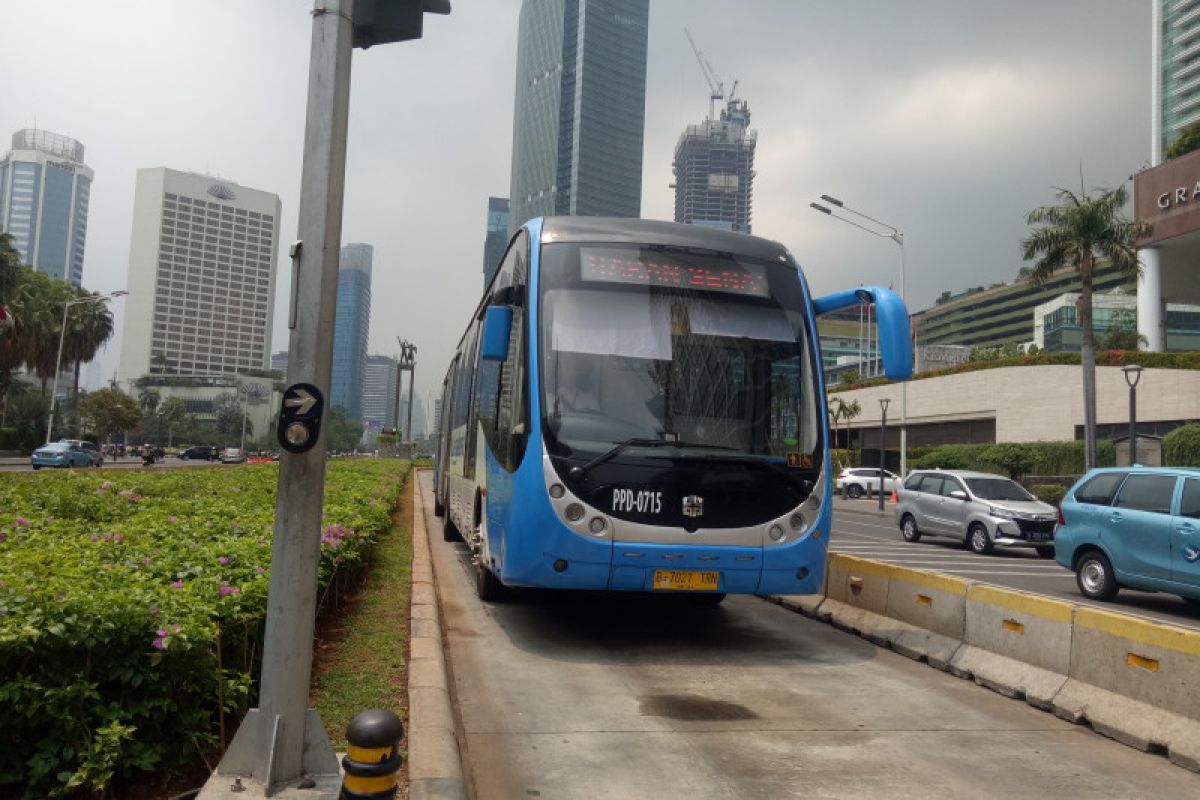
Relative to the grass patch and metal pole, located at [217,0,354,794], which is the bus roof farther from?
metal pole, located at [217,0,354,794]

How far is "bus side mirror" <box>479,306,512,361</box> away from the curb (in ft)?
7.60

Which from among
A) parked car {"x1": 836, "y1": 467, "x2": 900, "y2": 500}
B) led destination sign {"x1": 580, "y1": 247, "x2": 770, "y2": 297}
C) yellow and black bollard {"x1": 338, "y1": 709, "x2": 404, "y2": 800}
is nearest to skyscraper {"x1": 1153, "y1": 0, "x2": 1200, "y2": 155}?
parked car {"x1": 836, "y1": 467, "x2": 900, "y2": 500}

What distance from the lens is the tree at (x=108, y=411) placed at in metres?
70.1

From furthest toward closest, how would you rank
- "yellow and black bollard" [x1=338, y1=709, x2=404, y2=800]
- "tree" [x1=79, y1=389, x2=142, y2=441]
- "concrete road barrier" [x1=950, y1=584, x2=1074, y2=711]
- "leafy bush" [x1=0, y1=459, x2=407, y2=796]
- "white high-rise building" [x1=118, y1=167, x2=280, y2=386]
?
"white high-rise building" [x1=118, y1=167, x2=280, y2=386]
"tree" [x1=79, y1=389, x2=142, y2=441]
"concrete road barrier" [x1=950, y1=584, x2=1074, y2=711]
"leafy bush" [x1=0, y1=459, x2=407, y2=796]
"yellow and black bollard" [x1=338, y1=709, x2=404, y2=800]

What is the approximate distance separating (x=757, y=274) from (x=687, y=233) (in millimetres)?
717

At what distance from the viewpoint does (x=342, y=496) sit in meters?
12.4

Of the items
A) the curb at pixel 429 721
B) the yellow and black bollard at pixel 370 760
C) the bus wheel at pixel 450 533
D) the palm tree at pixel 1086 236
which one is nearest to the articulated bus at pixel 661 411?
the curb at pixel 429 721

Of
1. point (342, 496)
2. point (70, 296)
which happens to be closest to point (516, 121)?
point (70, 296)

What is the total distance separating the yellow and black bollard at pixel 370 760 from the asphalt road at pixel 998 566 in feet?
32.9

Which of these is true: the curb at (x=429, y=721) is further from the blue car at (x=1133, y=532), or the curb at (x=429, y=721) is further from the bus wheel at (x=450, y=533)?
the blue car at (x=1133, y=532)

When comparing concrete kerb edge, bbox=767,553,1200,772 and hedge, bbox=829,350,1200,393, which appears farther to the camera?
hedge, bbox=829,350,1200,393

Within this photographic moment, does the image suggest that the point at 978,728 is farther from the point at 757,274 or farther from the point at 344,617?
the point at 344,617

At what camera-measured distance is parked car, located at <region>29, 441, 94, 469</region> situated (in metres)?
37.2

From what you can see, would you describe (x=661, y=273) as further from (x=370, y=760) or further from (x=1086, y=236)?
(x=1086, y=236)
